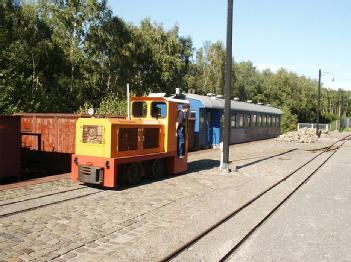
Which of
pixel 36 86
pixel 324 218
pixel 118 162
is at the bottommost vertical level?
pixel 324 218

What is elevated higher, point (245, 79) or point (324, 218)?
point (245, 79)

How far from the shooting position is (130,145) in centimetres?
1107

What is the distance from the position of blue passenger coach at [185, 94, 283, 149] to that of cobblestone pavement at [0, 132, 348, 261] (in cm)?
1079

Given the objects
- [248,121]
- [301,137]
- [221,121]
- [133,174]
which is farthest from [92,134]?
[301,137]

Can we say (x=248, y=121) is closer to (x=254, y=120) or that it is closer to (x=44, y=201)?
(x=254, y=120)

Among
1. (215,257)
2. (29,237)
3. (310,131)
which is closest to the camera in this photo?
(215,257)

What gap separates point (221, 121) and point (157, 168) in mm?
13449

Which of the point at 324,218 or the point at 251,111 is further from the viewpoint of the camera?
the point at 251,111

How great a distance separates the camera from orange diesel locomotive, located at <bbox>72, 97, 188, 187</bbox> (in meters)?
10.4

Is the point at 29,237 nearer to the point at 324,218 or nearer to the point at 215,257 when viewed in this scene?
the point at 215,257

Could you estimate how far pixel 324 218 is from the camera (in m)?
8.48

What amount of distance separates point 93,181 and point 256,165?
29.4 ft

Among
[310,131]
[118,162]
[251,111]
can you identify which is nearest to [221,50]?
[310,131]

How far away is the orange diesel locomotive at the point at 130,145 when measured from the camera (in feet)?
34.1
